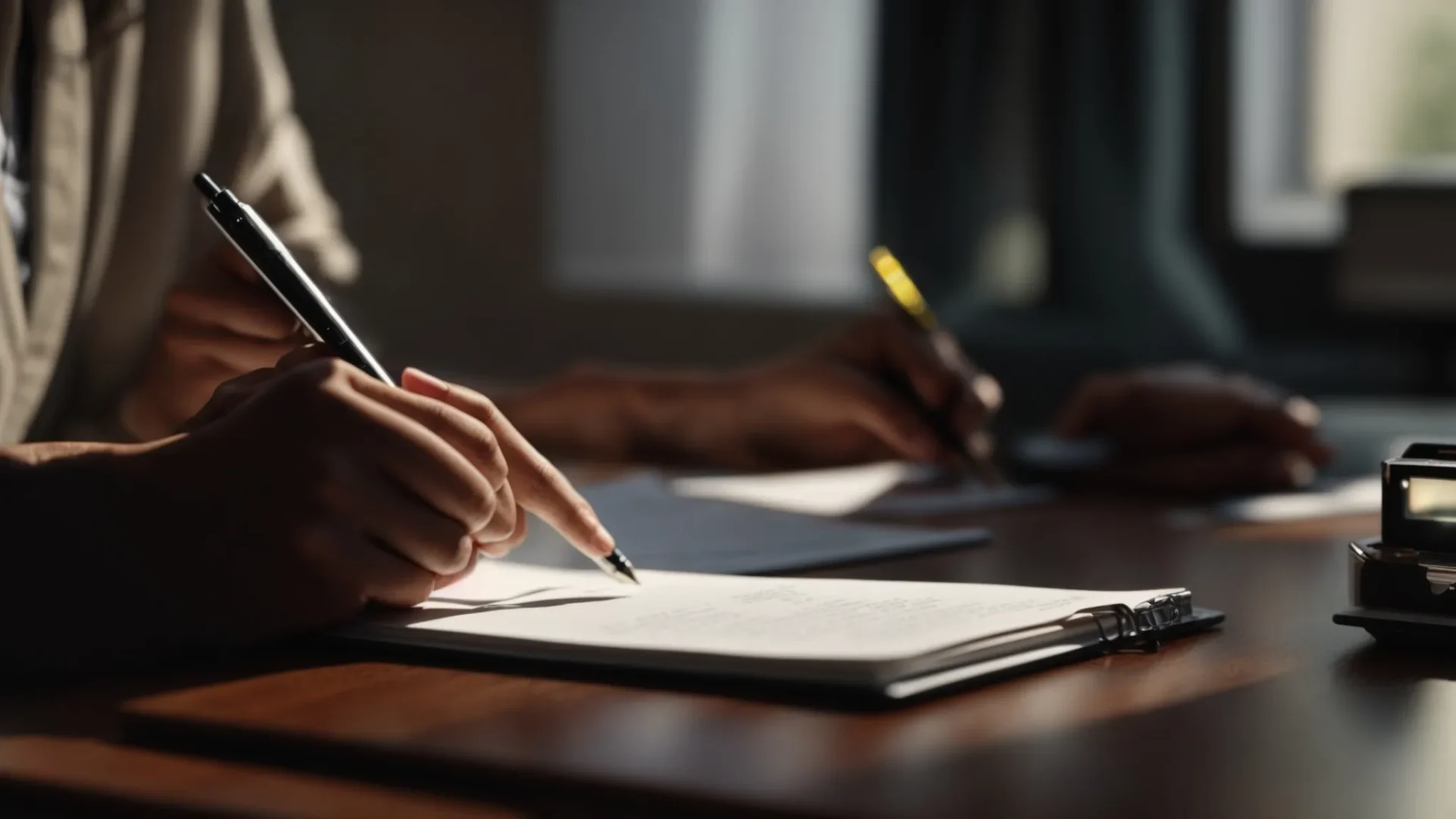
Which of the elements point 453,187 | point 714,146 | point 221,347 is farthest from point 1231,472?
point 453,187

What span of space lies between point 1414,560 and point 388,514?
0.41 meters

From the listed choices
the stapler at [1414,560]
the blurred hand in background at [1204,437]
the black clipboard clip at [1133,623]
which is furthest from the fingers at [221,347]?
the blurred hand in background at [1204,437]

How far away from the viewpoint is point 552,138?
3.17 meters

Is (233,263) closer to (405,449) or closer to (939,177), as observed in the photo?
(405,449)

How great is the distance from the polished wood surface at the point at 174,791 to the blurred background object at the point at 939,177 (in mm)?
1566

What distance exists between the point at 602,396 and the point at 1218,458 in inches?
22.0

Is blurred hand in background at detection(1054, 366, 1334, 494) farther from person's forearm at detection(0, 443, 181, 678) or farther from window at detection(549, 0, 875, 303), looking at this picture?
window at detection(549, 0, 875, 303)

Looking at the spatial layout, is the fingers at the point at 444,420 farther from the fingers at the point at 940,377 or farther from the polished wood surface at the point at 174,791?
the fingers at the point at 940,377

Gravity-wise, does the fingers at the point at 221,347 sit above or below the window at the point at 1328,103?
below

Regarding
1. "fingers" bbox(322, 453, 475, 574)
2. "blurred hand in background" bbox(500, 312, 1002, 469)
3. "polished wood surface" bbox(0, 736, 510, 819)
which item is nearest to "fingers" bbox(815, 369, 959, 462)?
"blurred hand in background" bbox(500, 312, 1002, 469)

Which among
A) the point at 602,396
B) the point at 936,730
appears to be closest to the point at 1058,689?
the point at 936,730

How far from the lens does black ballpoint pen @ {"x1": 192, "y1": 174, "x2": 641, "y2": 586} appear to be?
0.66 metres

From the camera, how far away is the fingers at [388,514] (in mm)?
598

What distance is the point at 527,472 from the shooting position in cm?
65
